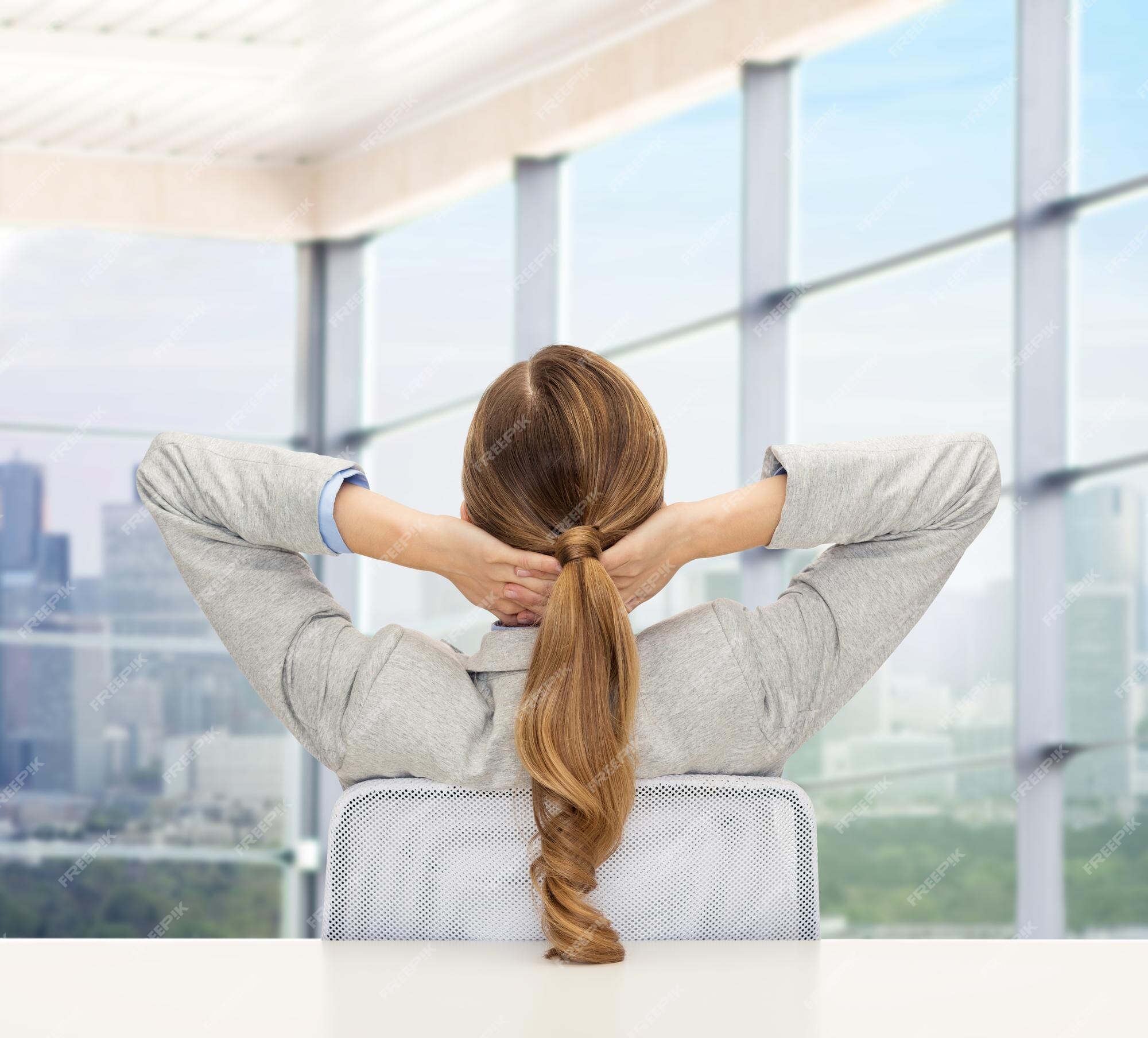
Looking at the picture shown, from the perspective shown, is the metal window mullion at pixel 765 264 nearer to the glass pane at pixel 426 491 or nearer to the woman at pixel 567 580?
the glass pane at pixel 426 491

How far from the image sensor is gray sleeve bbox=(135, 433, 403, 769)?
121cm

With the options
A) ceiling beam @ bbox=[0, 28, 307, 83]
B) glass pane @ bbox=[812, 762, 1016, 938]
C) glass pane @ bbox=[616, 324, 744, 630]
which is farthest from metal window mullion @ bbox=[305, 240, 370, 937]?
glass pane @ bbox=[812, 762, 1016, 938]

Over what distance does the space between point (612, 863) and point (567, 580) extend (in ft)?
0.86

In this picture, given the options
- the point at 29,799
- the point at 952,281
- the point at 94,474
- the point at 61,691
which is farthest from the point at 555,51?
the point at 29,799

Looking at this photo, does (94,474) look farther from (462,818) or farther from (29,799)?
(462,818)

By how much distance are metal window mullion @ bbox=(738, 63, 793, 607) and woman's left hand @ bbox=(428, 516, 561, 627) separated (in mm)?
3278

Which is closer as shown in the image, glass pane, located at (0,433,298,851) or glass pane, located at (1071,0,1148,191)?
glass pane, located at (1071,0,1148,191)

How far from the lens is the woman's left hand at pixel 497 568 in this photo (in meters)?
1.21

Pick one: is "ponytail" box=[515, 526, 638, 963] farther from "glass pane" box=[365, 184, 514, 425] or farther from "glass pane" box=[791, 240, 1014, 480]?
"glass pane" box=[365, 184, 514, 425]

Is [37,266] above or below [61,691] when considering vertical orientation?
above

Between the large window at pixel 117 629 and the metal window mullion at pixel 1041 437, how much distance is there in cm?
379

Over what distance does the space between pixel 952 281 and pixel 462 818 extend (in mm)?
3358

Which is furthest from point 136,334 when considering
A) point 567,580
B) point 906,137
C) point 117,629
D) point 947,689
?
point 567,580

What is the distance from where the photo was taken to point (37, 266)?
19.4 ft
